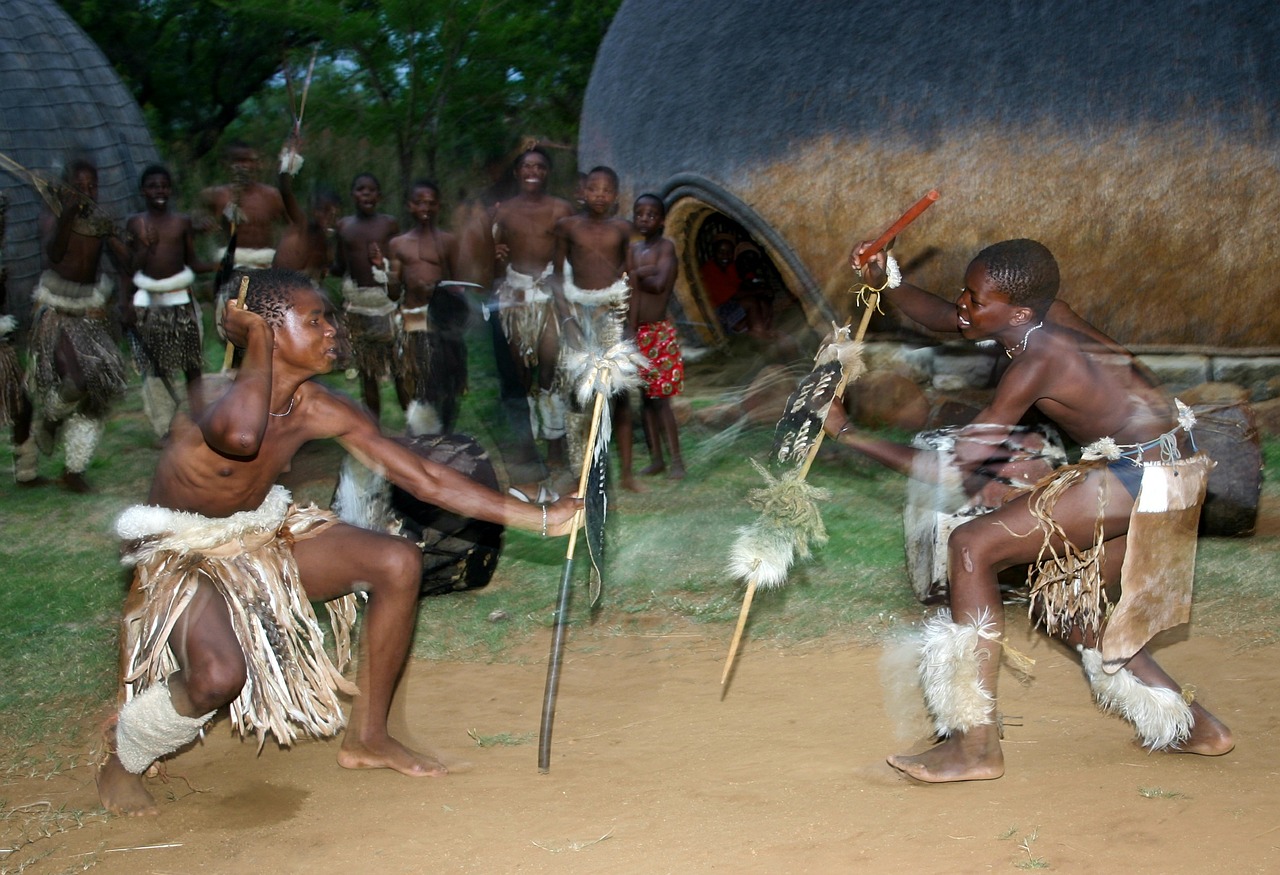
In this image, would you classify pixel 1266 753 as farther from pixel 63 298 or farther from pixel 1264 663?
pixel 63 298

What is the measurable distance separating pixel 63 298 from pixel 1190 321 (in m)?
5.98

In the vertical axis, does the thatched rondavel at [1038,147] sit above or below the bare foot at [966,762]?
above

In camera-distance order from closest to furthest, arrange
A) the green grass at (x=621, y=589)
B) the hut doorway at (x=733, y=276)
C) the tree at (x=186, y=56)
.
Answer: the green grass at (x=621, y=589), the hut doorway at (x=733, y=276), the tree at (x=186, y=56)

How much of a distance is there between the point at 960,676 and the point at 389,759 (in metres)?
1.50

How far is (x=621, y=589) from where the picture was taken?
481 cm

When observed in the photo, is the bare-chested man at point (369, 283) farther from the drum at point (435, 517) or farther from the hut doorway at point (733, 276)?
the drum at point (435, 517)

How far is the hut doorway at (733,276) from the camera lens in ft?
24.0

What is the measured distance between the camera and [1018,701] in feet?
11.8

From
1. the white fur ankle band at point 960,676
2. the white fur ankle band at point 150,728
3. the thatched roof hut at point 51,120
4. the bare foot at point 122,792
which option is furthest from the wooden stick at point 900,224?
the thatched roof hut at point 51,120

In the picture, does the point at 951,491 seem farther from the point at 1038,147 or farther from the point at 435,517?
the point at 1038,147

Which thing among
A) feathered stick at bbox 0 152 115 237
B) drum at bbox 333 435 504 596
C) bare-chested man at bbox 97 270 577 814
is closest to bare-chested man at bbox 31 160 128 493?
feathered stick at bbox 0 152 115 237

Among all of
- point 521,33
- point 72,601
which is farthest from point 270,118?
point 72,601

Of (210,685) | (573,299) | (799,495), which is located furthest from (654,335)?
(210,685)

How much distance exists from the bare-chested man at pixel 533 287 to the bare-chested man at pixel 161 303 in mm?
1926
